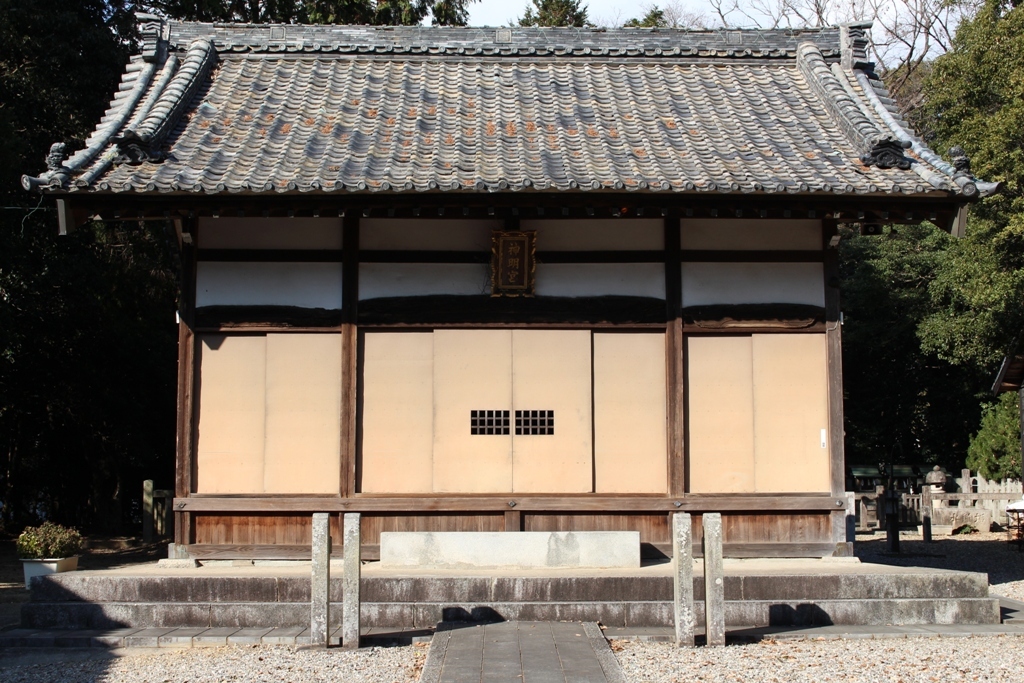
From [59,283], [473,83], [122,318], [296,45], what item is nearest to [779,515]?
[473,83]

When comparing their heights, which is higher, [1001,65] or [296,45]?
[1001,65]

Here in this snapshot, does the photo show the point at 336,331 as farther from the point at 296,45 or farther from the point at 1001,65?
the point at 1001,65

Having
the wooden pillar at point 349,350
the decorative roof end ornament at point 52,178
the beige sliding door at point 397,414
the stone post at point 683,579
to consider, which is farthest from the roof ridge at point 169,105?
the stone post at point 683,579

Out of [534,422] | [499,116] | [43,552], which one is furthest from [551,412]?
[43,552]

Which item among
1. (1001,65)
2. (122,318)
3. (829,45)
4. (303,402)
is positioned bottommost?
(303,402)

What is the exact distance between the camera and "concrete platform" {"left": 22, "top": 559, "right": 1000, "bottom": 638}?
8734 millimetres

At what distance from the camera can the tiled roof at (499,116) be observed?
31.5 ft

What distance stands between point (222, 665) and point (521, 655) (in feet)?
7.57

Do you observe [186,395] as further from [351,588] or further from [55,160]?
[351,588]

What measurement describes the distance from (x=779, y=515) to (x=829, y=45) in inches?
259

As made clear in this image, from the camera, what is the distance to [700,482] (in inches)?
401

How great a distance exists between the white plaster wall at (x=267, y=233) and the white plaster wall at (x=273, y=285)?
203 millimetres

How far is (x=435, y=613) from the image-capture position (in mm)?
8727

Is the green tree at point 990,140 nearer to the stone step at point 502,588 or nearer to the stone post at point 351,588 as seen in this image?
the stone step at point 502,588
